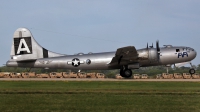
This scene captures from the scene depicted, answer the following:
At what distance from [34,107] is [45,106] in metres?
0.52

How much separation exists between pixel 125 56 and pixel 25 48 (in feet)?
43.2

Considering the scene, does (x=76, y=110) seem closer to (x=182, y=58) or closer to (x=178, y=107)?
(x=178, y=107)

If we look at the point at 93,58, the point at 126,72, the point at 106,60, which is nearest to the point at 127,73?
the point at 126,72

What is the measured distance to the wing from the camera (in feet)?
123

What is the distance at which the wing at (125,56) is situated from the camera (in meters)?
37.6

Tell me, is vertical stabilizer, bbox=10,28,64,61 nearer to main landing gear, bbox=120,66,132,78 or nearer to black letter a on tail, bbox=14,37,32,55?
black letter a on tail, bbox=14,37,32,55

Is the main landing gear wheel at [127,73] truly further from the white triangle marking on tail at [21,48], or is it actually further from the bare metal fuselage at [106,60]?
the white triangle marking on tail at [21,48]

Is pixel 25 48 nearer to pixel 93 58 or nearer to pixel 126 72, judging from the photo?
pixel 93 58

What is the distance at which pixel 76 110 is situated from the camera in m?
13.4

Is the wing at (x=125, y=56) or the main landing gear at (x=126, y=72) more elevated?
the wing at (x=125, y=56)

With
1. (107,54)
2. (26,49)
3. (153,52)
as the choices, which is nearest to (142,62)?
(153,52)

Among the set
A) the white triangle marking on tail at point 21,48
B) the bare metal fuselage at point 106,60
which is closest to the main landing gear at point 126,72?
the bare metal fuselage at point 106,60

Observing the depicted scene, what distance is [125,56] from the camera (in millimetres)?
38938

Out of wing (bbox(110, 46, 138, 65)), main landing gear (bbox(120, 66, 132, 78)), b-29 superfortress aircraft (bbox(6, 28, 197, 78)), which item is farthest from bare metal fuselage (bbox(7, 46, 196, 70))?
main landing gear (bbox(120, 66, 132, 78))
